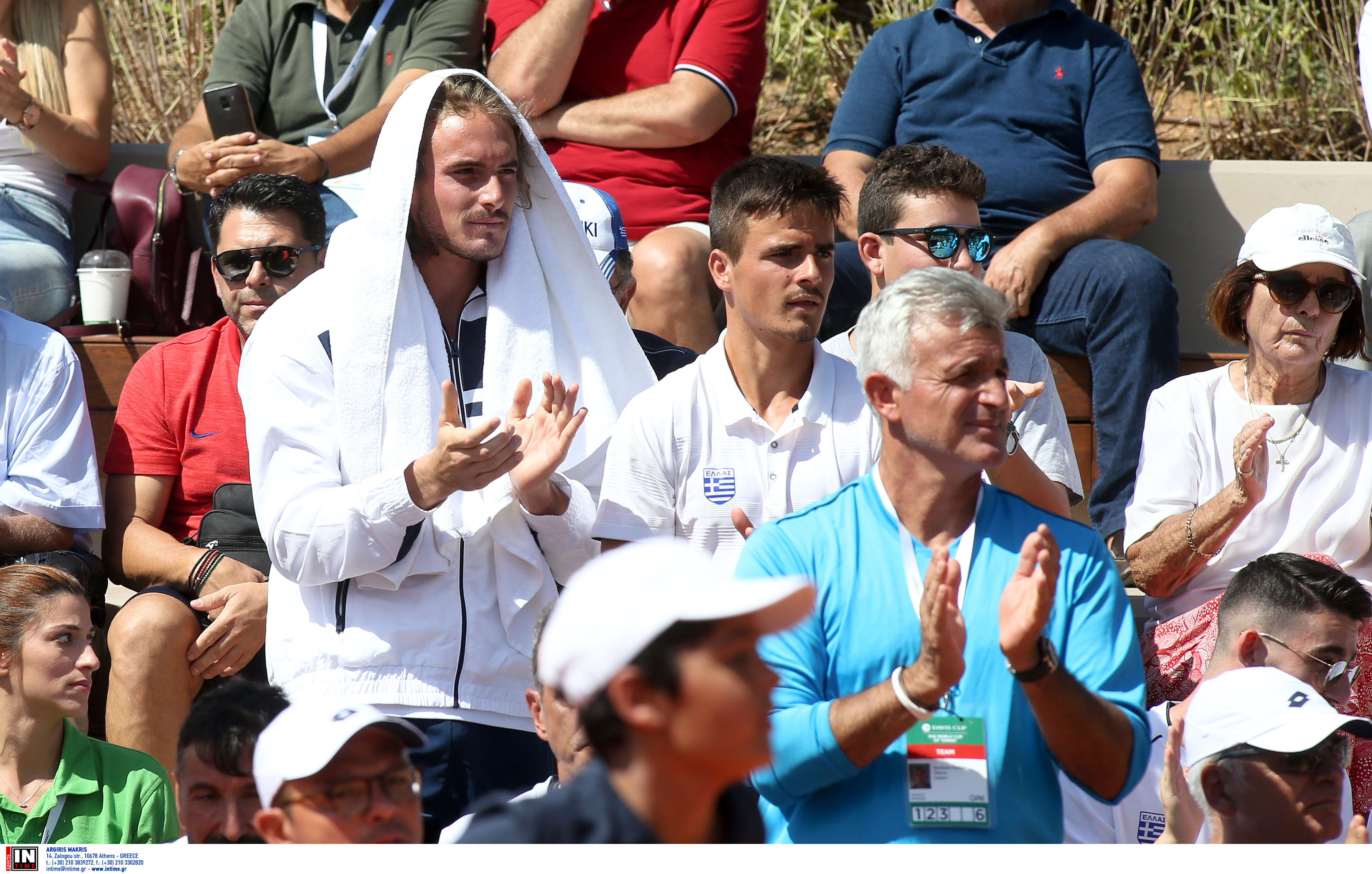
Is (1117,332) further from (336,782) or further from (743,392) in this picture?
(336,782)

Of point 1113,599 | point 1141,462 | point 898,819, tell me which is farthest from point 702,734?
point 1141,462

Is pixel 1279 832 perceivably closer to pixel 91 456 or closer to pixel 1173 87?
pixel 91 456

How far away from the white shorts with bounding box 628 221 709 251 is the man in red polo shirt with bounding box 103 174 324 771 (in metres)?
1.07

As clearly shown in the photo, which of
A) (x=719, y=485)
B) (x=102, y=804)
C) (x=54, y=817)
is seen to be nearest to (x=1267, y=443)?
(x=719, y=485)

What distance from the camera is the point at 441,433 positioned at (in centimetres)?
266

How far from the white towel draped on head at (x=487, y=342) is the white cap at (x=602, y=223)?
25.8 inches

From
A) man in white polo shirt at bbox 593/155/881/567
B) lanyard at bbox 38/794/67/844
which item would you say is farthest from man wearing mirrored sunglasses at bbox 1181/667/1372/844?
lanyard at bbox 38/794/67/844

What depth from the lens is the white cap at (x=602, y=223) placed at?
3967 mm

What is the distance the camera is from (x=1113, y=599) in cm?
231

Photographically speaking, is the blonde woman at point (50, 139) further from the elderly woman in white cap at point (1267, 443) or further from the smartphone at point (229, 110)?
the elderly woman in white cap at point (1267, 443)

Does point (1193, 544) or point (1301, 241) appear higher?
point (1301, 241)

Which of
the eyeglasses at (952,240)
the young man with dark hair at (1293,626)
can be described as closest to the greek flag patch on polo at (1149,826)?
the young man with dark hair at (1293,626)

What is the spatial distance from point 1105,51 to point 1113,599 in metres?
3.02

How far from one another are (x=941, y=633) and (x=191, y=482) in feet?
7.94
